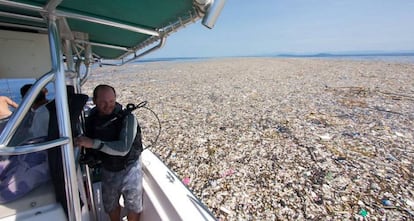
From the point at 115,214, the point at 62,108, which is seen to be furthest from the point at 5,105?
the point at 62,108

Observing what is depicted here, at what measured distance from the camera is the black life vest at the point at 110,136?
76.7 inches

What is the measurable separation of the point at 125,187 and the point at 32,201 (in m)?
0.73

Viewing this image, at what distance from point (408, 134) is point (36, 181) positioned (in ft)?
22.9

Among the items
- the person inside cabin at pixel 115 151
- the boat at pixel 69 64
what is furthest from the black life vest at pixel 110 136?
the boat at pixel 69 64

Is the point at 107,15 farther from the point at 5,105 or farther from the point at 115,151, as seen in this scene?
the point at 5,105

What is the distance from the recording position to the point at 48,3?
3.58ft

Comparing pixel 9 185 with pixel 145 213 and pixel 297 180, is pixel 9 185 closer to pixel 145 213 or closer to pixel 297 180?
pixel 145 213

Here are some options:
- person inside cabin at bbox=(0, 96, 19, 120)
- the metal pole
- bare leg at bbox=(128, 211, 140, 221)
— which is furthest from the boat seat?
person inside cabin at bbox=(0, 96, 19, 120)

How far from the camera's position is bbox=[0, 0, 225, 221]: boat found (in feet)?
3.59

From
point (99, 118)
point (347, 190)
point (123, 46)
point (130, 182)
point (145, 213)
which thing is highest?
point (123, 46)

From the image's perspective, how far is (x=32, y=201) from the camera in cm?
146

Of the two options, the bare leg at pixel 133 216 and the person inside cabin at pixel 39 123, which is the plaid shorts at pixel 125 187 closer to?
the bare leg at pixel 133 216

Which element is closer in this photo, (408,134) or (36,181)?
(36,181)

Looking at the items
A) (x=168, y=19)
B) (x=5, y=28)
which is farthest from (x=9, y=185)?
(x=168, y=19)
